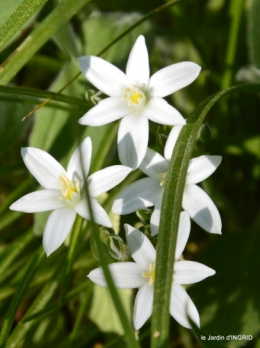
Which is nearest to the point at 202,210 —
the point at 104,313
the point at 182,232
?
the point at 182,232

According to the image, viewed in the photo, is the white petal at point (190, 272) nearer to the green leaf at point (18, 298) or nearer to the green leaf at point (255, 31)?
the green leaf at point (18, 298)

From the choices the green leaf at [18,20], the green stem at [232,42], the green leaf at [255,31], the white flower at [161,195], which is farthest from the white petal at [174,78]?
the green stem at [232,42]

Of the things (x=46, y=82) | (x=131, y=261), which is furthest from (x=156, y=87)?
(x=46, y=82)

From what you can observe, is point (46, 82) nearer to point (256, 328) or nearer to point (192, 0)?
point (192, 0)

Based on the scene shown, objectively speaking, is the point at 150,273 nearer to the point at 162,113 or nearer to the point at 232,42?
the point at 162,113

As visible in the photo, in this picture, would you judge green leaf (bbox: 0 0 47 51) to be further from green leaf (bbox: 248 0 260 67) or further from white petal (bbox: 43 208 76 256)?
green leaf (bbox: 248 0 260 67)

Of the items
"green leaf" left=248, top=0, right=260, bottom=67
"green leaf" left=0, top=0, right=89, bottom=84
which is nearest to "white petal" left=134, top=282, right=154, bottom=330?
"green leaf" left=0, top=0, right=89, bottom=84
